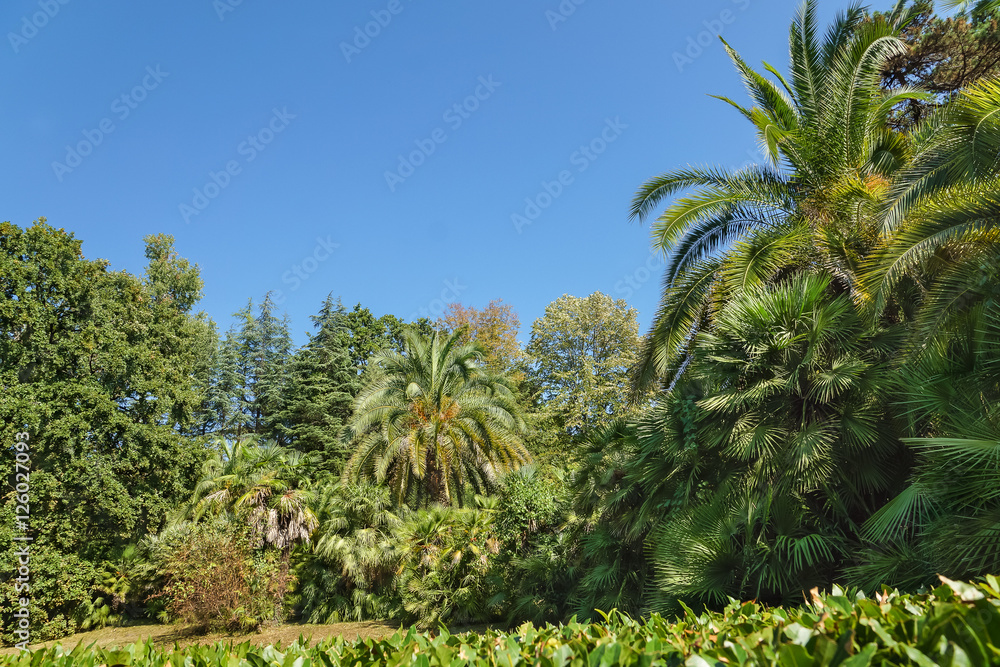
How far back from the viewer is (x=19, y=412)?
56.5 ft

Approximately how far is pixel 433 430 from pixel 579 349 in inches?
475

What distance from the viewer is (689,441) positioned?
7195mm

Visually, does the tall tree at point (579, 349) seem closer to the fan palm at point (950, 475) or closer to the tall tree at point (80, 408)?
the tall tree at point (80, 408)

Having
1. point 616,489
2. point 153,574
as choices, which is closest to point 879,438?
point 616,489

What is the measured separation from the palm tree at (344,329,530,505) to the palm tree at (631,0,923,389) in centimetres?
1049

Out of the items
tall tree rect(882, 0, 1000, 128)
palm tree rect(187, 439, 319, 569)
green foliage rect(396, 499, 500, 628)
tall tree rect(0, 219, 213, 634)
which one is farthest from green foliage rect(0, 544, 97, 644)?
tall tree rect(882, 0, 1000, 128)

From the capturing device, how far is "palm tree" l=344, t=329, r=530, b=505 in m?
19.8

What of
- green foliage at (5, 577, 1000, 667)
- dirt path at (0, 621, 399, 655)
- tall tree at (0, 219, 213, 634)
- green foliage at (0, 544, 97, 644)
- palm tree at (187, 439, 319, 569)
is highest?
tall tree at (0, 219, 213, 634)

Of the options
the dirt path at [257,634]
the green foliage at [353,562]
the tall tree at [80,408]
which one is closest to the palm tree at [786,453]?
the dirt path at [257,634]

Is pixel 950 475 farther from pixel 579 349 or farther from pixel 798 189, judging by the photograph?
pixel 579 349

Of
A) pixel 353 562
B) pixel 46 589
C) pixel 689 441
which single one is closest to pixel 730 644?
pixel 689 441

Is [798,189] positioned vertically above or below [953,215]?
above

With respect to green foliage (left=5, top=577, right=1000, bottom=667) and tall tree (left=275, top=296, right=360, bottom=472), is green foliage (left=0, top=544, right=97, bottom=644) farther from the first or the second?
green foliage (left=5, top=577, right=1000, bottom=667)

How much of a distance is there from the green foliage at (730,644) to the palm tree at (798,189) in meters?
6.29
